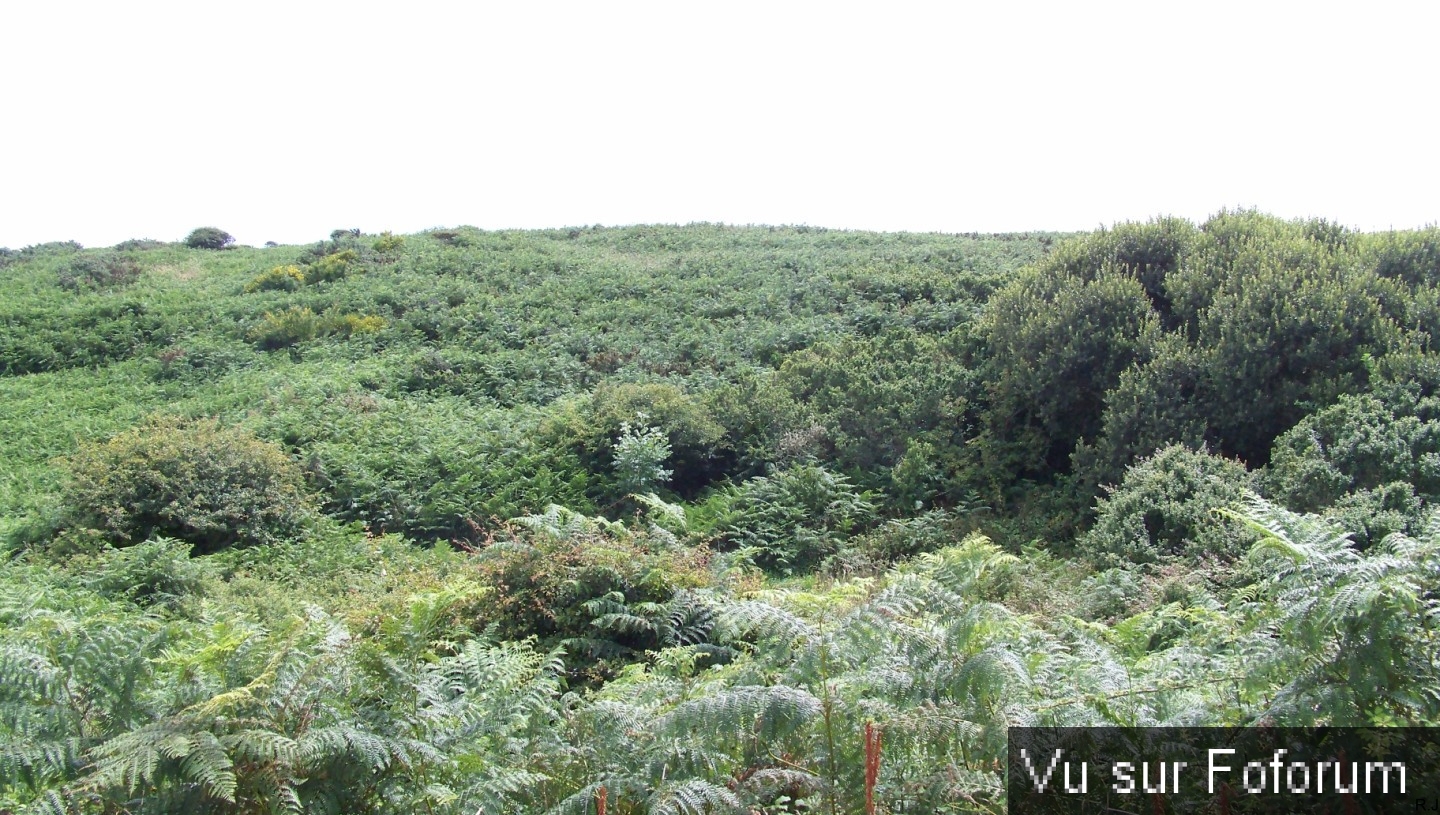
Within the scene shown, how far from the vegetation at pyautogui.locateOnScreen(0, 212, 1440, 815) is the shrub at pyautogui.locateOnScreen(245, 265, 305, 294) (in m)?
0.16

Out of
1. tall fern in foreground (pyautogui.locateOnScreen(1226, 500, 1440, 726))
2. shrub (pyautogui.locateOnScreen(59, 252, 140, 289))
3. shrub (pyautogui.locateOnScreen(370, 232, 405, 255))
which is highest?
shrub (pyautogui.locateOnScreen(370, 232, 405, 255))

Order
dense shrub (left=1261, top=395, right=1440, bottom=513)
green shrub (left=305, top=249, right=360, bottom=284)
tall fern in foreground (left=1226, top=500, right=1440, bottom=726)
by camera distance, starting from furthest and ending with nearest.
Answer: green shrub (left=305, top=249, right=360, bottom=284) → dense shrub (left=1261, top=395, right=1440, bottom=513) → tall fern in foreground (left=1226, top=500, right=1440, bottom=726)

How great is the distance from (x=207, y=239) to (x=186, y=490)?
28.7 m

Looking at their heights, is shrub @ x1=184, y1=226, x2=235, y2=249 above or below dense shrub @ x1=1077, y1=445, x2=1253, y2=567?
above

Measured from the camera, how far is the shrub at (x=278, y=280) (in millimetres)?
26031

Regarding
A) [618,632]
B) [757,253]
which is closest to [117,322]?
[757,253]

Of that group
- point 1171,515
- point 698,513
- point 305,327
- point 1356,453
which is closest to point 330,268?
point 305,327

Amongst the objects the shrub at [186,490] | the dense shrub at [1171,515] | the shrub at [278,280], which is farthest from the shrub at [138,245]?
the dense shrub at [1171,515]

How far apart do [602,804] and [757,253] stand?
82.5ft

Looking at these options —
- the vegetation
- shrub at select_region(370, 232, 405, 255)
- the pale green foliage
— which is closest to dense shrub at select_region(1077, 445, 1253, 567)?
the vegetation

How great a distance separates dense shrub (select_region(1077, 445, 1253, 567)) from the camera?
27.8 ft

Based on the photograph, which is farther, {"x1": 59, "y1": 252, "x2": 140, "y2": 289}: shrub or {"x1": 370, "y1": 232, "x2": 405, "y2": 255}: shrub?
{"x1": 370, "y1": 232, "x2": 405, "y2": 255}: shrub

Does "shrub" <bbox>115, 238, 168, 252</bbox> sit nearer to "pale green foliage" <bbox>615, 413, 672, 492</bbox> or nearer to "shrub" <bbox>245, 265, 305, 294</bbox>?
"shrub" <bbox>245, 265, 305, 294</bbox>

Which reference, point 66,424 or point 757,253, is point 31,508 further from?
point 757,253
